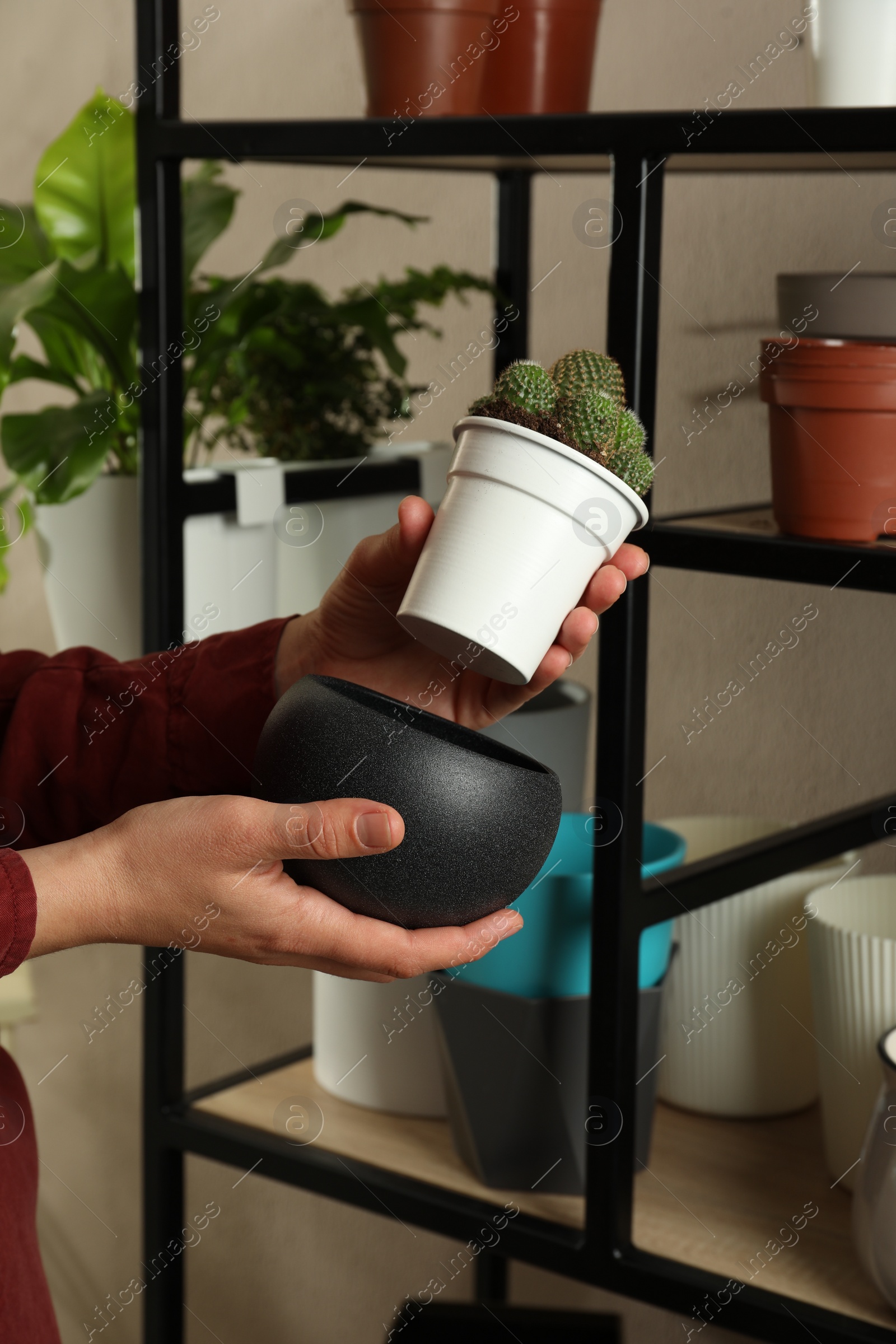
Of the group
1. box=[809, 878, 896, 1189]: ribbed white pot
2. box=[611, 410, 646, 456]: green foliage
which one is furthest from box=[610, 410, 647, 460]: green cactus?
box=[809, 878, 896, 1189]: ribbed white pot

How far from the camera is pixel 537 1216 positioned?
3.29ft

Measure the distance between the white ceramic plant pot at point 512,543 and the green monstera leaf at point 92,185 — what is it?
0.65 meters

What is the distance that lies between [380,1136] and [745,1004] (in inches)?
12.9

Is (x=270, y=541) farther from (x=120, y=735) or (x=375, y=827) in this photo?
(x=375, y=827)

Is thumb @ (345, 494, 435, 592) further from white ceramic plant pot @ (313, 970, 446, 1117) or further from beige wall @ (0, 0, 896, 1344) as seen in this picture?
beige wall @ (0, 0, 896, 1344)

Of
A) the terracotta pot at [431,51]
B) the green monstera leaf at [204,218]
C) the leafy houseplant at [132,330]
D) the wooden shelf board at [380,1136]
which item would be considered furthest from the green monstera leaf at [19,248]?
the wooden shelf board at [380,1136]

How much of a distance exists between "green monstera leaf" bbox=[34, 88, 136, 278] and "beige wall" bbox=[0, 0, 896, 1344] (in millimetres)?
384

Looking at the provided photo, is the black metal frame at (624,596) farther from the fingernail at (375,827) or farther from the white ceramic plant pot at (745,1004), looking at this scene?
the fingernail at (375,827)

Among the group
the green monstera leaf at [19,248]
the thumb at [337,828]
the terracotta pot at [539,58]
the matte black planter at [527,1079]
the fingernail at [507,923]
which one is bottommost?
the matte black planter at [527,1079]

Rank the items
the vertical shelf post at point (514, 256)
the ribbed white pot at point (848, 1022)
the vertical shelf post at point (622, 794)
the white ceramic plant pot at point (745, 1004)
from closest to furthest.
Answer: the vertical shelf post at point (622, 794) → the ribbed white pot at point (848, 1022) → the white ceramic plant pot at point (745, 1004) → the vertical shelf post at point (514, 256)

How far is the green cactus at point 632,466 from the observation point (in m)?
0.70

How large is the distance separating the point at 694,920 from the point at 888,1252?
308 millimetres

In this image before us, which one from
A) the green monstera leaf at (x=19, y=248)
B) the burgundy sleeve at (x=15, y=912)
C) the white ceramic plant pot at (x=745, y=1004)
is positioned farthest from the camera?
the green monstera leaf at (x=19, y=248)

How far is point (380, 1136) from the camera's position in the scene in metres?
1.13
